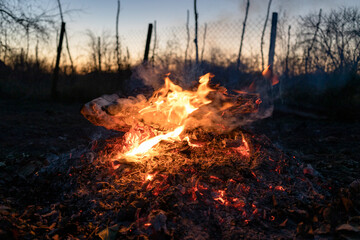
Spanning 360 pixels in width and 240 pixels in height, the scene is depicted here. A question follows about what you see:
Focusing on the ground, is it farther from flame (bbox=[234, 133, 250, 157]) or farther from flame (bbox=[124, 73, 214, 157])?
flame (bbox=[124, 73, 214, 157])

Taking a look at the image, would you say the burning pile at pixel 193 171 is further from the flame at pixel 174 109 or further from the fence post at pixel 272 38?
the fence post at pixel 272 38

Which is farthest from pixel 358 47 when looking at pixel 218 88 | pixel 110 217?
pixel 110 217

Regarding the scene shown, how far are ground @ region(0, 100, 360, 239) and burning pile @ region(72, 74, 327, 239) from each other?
0.43 m

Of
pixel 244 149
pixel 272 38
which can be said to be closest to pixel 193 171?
pixel 244 149

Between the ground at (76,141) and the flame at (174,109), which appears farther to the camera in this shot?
the ground at (76,141)

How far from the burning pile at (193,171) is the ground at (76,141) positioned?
1.42ft

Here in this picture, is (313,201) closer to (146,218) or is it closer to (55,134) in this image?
(146,218)

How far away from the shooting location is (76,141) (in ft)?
17.8

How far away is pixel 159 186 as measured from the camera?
227 centimetres

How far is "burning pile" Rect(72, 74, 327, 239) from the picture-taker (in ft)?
6.49

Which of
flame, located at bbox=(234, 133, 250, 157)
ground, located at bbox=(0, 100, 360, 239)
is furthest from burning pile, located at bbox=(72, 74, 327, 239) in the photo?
ground, located at bbox=(0, 100, 360, 239)

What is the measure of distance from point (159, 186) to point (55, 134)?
4.39 metres

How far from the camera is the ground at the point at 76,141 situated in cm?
299

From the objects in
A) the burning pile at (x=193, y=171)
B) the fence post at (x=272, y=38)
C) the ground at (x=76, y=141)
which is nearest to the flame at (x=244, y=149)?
the burning pile at (x=193, y=171)
